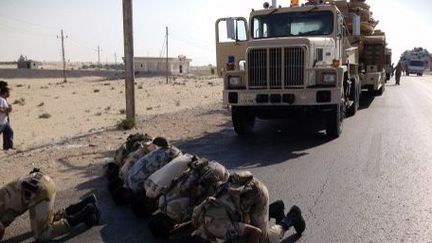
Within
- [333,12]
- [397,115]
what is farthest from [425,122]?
[333,12]

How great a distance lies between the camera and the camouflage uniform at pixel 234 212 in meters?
4.26

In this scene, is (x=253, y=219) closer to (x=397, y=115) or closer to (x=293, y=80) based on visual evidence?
(x=293, y=80)

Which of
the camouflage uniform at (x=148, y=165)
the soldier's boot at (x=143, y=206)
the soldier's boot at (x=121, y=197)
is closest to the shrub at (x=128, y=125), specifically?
the soldier's boot at (x=121, y=197)

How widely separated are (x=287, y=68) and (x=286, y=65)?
0.21 ft

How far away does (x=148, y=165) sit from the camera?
5770 millimetres

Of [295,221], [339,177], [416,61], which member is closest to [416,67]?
[416,61]

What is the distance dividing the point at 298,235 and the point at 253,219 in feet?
3.04

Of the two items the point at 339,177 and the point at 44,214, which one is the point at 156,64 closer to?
the point at 339,177

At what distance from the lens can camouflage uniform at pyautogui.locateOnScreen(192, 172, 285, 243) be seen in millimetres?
4258

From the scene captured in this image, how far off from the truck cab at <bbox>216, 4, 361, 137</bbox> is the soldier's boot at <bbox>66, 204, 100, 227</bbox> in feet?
19.4

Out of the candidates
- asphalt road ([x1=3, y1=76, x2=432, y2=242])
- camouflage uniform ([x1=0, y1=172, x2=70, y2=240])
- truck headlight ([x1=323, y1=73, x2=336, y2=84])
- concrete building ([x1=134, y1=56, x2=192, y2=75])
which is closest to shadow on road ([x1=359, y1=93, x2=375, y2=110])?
asphalt road ([x1=3, y1=76, x2=432, y2=242])

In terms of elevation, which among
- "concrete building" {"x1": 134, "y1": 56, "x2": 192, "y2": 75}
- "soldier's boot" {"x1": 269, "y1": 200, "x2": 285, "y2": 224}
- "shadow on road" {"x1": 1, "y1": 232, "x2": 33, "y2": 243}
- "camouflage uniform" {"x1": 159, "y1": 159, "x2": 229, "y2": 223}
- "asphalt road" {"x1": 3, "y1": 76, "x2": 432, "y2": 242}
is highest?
"concrete building" {"x1": 134, "y1": 56, "x2": 192, "y2": 75}

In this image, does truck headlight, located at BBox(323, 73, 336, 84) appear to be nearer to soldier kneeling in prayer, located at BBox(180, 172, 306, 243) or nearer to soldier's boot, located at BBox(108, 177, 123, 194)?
soldier's boot, located at BBox(108, 177, 123, 194)

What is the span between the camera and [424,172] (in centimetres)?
785
